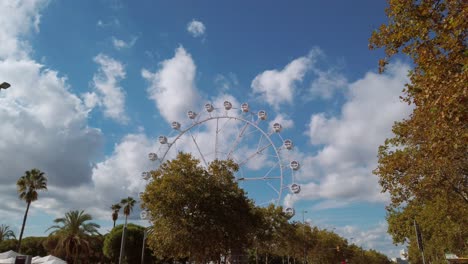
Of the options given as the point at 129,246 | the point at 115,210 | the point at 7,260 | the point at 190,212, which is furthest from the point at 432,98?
the point at 115,210

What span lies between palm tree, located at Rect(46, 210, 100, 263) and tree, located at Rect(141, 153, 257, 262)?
29732 millimetres

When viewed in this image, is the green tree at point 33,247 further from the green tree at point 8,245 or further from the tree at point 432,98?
the tree at point 432,98

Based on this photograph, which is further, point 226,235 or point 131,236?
point 131,236

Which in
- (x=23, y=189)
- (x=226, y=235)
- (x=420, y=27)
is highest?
(x=23, y=189)

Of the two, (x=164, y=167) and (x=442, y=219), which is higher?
(x=164, y=167)

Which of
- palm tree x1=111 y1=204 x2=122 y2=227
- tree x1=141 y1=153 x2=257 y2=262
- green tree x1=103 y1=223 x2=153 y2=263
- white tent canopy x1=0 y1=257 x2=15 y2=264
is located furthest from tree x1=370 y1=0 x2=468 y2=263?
palm tree x1=111 y1=204 x2=122 y2=227

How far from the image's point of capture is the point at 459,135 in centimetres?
1077

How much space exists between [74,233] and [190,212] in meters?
34.5

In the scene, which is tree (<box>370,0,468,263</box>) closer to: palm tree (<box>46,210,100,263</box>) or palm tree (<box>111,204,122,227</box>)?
palm tree (<box>46,210,100,263</box>)

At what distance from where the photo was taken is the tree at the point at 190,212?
26188 millimetres

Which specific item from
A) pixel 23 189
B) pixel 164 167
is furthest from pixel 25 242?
pixel 164 167

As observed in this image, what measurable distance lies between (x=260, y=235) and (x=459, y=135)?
4029 centimetres

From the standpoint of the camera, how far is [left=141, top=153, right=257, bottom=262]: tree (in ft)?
85.9

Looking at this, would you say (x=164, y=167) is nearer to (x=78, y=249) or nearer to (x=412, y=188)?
(x=412, y=188)
